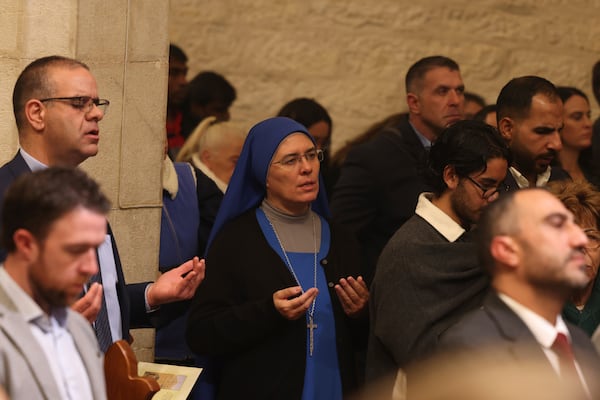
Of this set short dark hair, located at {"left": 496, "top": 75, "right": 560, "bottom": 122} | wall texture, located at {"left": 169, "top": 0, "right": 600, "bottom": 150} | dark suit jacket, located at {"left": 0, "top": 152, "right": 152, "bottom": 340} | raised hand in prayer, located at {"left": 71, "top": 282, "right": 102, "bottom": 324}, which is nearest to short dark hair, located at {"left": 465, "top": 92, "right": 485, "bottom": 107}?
wall texture, located at {"left": 169, "top": 0, "right": 600, "bottom": 150}

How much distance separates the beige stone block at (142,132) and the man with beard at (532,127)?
159 cm

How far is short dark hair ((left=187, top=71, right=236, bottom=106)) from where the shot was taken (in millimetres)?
7680

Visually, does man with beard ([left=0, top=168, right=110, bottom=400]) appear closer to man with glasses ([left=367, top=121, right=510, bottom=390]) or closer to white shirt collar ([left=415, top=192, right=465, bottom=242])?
man with glasses ([left=367, top=121, right=510, bottom=390])

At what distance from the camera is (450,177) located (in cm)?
485

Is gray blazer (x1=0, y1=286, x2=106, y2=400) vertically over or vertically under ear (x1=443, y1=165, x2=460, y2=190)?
under

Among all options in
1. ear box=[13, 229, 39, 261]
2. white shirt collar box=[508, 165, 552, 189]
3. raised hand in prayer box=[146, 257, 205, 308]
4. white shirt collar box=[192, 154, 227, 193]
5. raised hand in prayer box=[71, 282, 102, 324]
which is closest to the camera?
ear box=[13, 229, 39, 261]

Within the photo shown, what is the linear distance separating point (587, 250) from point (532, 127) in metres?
0.88

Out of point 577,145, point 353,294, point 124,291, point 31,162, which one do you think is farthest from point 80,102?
point 577,145

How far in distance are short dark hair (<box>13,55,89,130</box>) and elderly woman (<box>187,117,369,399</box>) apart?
1.08 meters

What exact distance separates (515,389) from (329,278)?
1.92 meters

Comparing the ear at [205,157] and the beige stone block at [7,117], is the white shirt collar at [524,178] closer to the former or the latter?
the ear at [205,157]

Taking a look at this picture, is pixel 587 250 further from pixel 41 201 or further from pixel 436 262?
pixel 41 201

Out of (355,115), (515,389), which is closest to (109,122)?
(515,389)

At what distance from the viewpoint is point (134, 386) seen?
3.76 metres
